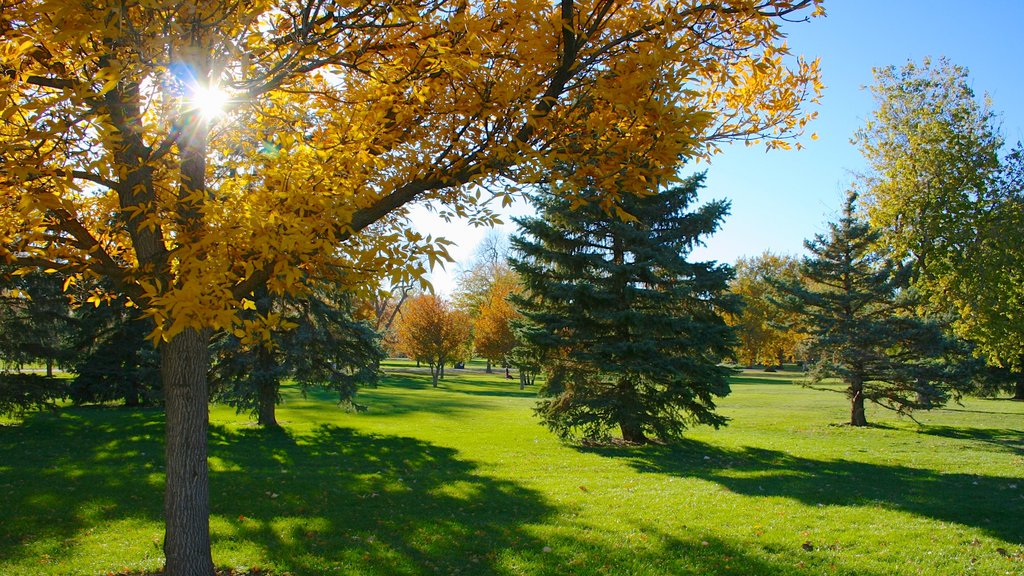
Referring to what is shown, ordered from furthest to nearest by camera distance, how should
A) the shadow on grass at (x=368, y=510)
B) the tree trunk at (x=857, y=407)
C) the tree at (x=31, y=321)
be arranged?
the tree trunk at (x=857, y=407) → the tree at (x=31, y=321) → the shadow on grass at (x=368, y=510)

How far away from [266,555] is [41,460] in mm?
6792

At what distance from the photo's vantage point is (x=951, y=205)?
49.5 ft

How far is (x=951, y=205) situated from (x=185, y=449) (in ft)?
56.4

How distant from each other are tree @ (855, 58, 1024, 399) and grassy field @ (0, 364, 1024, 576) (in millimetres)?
3555

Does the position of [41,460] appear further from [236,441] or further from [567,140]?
[567,140]

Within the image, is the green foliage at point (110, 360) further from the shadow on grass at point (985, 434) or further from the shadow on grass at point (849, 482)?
the shadow on grass at point (985, 434)

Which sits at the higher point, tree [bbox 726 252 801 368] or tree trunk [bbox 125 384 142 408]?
tree [bbox 726 252 801 368]

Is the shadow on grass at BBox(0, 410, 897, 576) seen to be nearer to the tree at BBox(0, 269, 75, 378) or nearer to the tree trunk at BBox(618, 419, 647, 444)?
the tree at BBox(0, 269, 75, 378)

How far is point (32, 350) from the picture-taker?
48.8 feet

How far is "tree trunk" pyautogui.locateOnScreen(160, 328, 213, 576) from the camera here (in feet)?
13.9

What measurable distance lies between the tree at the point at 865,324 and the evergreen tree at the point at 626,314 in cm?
698

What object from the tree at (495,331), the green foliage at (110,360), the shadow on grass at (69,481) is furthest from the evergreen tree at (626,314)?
the tree at (495,331)

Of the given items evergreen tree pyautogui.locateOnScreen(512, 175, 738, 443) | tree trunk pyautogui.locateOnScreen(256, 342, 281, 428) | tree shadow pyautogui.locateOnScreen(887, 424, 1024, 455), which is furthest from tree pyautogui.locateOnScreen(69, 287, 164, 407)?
tree shadow pyautogui.locateOnScreen(887, 424, 1024, 455)

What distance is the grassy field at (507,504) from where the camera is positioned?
18.4 feet
